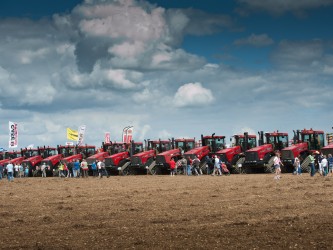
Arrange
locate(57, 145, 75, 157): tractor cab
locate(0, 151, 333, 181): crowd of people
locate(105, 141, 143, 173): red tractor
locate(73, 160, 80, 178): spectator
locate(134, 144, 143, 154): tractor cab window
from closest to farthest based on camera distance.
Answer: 1. locate(0, 151, 333, 181): crowd of people
2. locate(73, 160, 80, 178): spectator
3. locate(105, 141, 143, 173): red tractor
4. locate(134, 144, 143, 154): tractor cab window
5. locate(57, 145, 75, 157): tractor cab

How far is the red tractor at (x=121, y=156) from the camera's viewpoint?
Result: 46763mm

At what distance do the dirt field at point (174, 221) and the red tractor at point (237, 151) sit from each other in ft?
64.0

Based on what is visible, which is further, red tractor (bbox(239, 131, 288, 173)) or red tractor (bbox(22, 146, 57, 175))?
red tractor (bbox(22, 146, 57, 175))

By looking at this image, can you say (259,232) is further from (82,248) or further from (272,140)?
(272,140)

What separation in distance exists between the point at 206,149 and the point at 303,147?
768 cm

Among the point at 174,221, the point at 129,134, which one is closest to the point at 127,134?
the point at 129,134

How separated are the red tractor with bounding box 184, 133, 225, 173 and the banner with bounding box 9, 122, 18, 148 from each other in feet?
57.1

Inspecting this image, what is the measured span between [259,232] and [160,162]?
1272 inches

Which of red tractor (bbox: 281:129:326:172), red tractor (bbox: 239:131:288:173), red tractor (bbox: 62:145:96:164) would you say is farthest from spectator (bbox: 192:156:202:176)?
red tractor (bbox: 62:145:96:164)

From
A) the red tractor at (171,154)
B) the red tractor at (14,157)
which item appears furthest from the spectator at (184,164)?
the red tractor at (14,157)

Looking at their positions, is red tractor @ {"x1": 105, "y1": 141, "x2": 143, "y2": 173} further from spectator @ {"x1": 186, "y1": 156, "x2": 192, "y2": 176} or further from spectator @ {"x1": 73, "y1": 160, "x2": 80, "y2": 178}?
spectator @ {"x1": 186, "y1": 156, "x2": 192, "y2": 176}

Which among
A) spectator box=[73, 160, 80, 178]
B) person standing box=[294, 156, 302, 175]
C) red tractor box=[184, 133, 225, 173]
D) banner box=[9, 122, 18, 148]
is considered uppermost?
banner box=[9, 122, 18, 148]

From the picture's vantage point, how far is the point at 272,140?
4119cm

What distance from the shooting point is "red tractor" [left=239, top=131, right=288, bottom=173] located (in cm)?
3953
